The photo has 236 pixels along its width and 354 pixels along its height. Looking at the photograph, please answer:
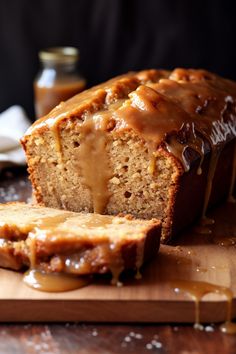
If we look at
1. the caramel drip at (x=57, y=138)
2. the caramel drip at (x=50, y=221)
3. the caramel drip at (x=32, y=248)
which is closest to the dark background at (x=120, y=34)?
the caramel drip at (x=57, y=138)

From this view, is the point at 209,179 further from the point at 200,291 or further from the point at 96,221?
the point at 200,291

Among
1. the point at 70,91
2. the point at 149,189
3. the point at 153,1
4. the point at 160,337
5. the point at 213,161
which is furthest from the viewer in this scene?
the point at 153,1

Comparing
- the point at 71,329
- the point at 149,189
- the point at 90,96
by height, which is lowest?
the point at 71,329

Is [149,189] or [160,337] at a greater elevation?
[149,189]

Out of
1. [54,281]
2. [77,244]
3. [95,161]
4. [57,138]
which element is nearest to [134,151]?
[95,161]

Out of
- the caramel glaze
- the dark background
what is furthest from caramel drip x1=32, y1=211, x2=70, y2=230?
the dark background

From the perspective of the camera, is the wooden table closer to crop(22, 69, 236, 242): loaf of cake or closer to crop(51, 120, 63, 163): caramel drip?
crop(22, 69, 236, 242): loaf of cake

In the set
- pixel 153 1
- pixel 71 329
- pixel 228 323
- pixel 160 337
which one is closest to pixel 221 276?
pixel 228 323

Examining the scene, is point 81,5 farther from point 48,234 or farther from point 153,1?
point 48,234
